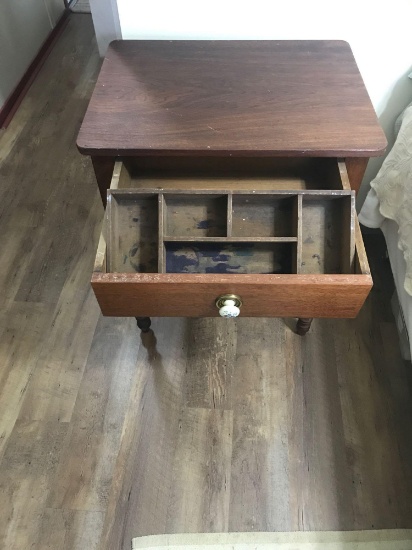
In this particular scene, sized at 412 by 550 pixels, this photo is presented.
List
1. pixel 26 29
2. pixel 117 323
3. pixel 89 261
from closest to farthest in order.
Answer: pixel 117 323 < pixel 89 261 < pixel 26 29

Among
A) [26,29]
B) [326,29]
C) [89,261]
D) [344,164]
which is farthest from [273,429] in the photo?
[26,29]

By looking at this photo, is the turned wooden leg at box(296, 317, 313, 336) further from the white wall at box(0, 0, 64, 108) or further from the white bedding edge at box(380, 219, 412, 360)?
the white wall at box(0, 0, 64, 108)

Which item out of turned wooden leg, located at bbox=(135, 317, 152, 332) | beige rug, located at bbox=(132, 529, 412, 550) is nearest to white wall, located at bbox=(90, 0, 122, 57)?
turned wooden leg, located at bbox=(135, 317, 152, 332)

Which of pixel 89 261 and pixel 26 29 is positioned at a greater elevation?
pixel 26 29

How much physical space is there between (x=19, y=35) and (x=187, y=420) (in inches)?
72.3

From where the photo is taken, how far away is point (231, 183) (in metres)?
0.91

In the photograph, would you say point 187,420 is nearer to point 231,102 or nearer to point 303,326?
point 303,326

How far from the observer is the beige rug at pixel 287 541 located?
0.86 metres

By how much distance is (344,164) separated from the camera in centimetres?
81

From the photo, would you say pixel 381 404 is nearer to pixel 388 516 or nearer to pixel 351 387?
pixel 351 387

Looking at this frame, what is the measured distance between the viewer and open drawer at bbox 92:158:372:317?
0.71 m

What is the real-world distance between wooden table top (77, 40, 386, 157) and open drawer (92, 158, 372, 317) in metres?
0.07

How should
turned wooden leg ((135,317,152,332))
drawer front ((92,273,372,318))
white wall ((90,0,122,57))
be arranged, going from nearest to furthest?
drawer front ((92,273,372,318)) → turned wooden leg ((135,317,152,332)) → white wall ((90,0,122,57))

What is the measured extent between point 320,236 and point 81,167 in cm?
111
